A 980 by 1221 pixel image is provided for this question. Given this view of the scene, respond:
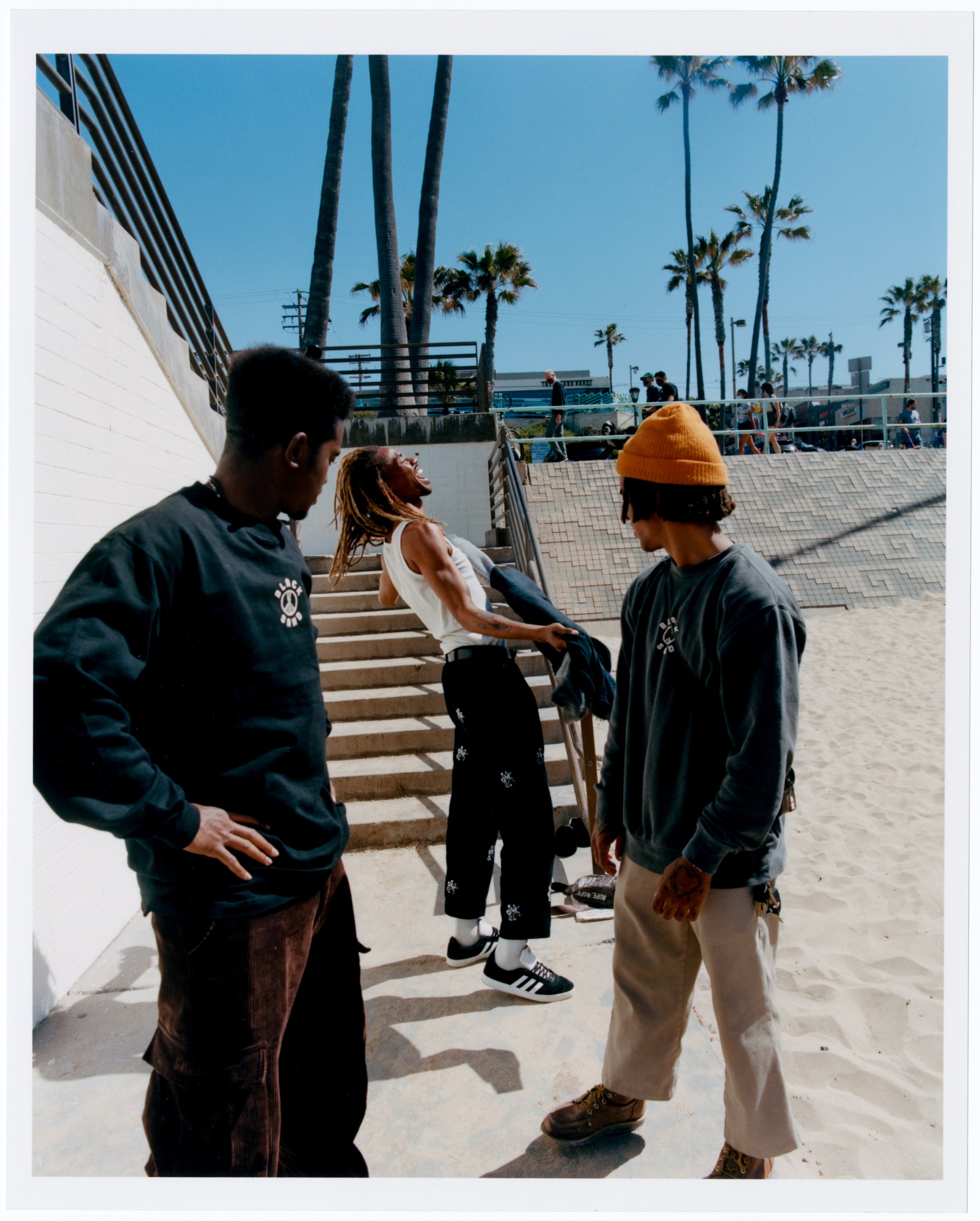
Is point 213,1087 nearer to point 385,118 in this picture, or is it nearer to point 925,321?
point 385,118

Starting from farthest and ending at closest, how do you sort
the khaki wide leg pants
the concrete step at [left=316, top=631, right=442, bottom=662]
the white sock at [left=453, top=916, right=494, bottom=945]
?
the concrete step at [left=316, top=631, right=442, bottom=662]
the white sock at [left=453, top=916, right=494, bottom=945]
the khaki wide leg pants

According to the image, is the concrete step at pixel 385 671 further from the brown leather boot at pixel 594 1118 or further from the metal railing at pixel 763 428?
the metal railing at pixel 763 428

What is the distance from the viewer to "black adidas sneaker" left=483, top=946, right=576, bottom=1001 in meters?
2.51

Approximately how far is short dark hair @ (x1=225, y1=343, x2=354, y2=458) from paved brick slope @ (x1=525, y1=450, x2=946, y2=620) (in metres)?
7.93

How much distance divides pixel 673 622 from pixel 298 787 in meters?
0.87

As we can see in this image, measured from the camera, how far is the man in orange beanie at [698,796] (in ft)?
4.85

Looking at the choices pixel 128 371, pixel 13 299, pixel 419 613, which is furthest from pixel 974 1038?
pixel 128 371

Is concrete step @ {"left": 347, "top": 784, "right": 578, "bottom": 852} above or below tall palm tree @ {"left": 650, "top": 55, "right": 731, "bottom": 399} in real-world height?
below

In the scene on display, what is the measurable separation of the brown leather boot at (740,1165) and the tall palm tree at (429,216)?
1121 cm

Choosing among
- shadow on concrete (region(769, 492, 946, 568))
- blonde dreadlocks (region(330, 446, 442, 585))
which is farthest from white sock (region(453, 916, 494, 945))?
shadow on concrete (region(769, 492, 946, 568))

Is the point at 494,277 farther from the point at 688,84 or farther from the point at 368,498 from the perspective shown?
the point at 368,498

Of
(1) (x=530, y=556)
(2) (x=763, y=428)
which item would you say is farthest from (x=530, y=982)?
(2) (x=763, y=428)

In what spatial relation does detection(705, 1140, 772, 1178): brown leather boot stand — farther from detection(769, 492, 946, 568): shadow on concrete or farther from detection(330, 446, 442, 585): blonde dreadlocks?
detection(769, 492, 946, 568): shadow on concrete

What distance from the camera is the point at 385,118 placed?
10648mm
